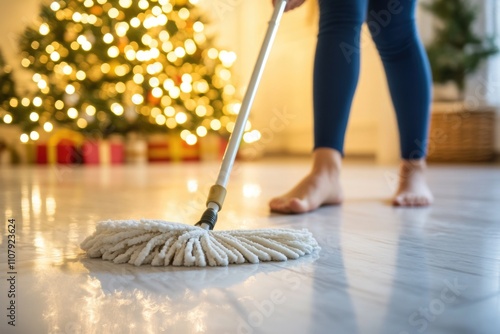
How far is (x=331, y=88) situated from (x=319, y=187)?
19cm

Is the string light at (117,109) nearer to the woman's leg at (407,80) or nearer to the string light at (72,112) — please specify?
the string light at (72,112)

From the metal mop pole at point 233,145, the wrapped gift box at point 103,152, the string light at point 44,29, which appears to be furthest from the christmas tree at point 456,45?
the metal mop pole at point 233,145

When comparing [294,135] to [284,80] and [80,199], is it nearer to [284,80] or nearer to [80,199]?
[284,80]

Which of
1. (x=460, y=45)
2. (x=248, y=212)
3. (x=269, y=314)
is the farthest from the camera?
(x=460, y=45)

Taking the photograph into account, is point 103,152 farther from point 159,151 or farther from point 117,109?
point 159,151

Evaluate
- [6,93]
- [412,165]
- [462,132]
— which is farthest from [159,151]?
[412,165]

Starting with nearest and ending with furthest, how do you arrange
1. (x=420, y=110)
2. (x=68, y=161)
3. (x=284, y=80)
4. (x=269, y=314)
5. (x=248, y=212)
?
(x=269, y=314)
(x=248, y=212)
(x=420, y=110)
(x=68, y=161)
(x=284, y=80)

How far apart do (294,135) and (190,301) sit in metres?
3.41

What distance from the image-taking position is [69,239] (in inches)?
28.7

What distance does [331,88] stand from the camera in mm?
1039

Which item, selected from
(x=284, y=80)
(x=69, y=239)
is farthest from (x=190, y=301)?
(x=284, y=80)

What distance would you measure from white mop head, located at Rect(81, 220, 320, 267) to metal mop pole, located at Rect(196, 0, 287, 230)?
2.0 inches

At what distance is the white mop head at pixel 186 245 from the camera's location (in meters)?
0.55

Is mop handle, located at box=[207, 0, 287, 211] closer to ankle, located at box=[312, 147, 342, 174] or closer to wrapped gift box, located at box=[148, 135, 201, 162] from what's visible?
ankle, located at box=[312, 147, 342, 174]
